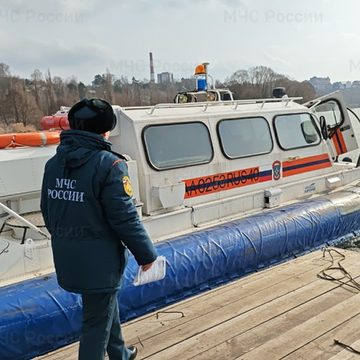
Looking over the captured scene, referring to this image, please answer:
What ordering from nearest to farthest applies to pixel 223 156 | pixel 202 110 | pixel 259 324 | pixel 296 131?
pixel 259 324 < pixel 223 156 < pixel 202 110 < pixel 296 131

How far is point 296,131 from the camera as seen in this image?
605cm

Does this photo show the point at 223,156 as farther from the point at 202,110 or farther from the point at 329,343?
the point at 329,343

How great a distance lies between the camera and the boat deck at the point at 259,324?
8.40 feet

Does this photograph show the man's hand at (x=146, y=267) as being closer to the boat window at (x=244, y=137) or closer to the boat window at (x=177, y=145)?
the boat window at (x=177, y=145)

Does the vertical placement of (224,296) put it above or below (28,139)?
below

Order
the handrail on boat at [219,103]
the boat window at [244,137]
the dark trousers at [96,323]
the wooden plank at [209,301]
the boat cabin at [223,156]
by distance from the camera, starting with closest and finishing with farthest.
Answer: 1. the dark trousers at [96,323]
2. the wooden plank at [209,301]
3. the boat cabin at [223,156]
4. the handrail on boat at [219,103]
5. the boat window at [244,137]

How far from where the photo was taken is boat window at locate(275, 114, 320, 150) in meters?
5.84

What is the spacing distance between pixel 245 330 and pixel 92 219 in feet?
4.71

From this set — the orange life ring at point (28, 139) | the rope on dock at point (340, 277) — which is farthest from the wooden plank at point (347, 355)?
the orange life ring at point (28, 139)

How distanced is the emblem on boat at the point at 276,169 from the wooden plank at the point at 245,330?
2.50 meters

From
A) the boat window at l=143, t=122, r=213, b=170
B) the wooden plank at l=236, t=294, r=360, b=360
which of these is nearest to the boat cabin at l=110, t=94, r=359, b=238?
the boat window at l=143, t=122, r=213, b=170

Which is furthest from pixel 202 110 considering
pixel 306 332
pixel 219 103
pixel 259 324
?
pixel 306 332

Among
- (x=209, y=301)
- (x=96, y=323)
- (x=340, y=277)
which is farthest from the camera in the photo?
(x=340, y=277)

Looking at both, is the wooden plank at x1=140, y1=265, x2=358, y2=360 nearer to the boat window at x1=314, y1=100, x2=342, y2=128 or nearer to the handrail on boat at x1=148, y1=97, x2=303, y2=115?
the handrail on boat at x1=148, y1=97, x2=303, y2=115
